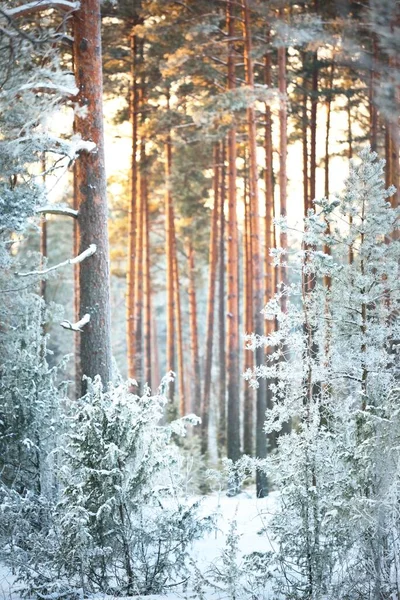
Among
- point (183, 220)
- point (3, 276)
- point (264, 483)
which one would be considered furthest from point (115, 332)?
point (3, 276)

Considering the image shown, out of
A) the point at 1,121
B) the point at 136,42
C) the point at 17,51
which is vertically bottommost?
the point at 1,121

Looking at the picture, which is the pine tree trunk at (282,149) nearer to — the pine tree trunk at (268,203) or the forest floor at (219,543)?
the pine tree trunk at (268,203)

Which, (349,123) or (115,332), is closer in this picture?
(349,123)

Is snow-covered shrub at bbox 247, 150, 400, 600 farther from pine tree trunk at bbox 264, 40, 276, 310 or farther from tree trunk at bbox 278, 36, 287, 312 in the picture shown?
pine tree trunk at bbox 264, 40, 276, 310

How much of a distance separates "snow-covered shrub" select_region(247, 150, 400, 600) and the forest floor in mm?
598

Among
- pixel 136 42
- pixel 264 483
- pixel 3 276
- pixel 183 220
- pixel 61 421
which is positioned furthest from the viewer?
pixel 183 220

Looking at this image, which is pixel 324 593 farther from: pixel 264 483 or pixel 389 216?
pixel 264 483

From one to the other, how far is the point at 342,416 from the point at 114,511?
8.92 ft

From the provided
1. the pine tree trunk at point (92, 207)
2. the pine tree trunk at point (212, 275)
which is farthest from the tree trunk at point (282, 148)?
the pine tree trunk at point (212, 275)

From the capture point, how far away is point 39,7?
8.54 m

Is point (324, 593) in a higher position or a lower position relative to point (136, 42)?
lower

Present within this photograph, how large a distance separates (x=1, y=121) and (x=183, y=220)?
17.9 m

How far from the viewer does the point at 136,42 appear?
66.7 ft

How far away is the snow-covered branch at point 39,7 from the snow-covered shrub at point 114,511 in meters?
4.50
